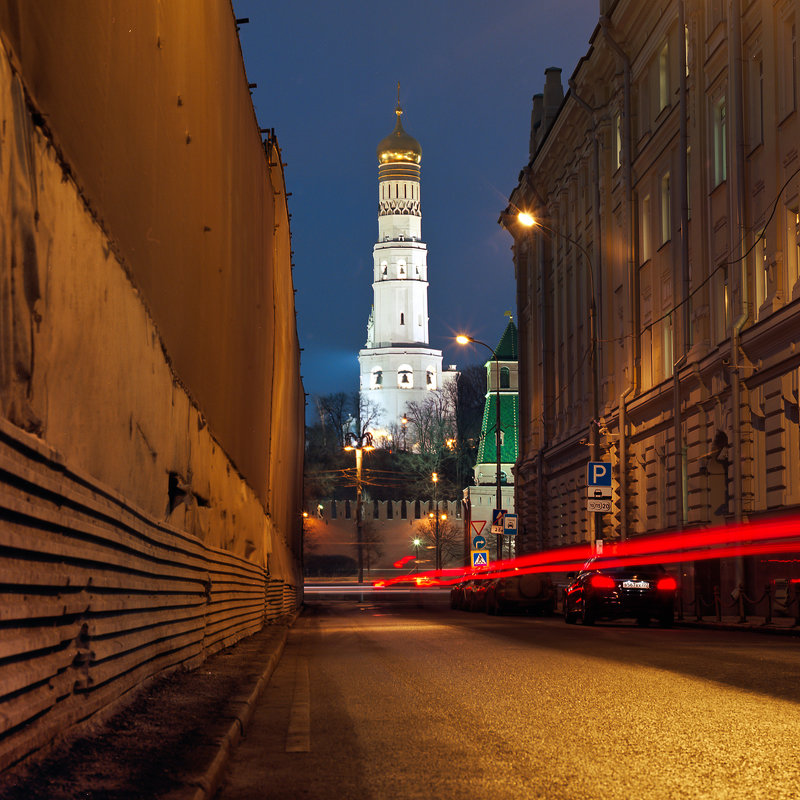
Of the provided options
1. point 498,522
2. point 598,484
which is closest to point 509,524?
point 498,522

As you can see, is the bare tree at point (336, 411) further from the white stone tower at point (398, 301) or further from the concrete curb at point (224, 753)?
the concrete curb at point (224, 753)

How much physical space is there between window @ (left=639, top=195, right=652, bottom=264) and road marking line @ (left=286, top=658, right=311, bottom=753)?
2948 centimetres

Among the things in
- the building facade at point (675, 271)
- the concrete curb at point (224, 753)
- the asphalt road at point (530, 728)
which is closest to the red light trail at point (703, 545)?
the building facade at point (675, 271)

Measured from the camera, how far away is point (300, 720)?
30.6ft

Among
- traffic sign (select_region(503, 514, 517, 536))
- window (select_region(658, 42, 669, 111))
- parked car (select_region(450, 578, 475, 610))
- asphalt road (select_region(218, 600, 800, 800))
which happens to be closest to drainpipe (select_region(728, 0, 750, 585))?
window (select_region(658, 42, 669, 111))

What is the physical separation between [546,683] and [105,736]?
5.78 meters

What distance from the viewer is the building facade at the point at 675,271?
28.9 meters

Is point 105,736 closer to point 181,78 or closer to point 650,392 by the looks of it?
point 181,78

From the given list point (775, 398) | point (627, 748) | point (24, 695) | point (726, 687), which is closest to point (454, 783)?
point (627, 748)

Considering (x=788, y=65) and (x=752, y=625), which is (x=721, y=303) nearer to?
(x=788, y=65)

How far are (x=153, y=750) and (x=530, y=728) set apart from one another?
2949mm

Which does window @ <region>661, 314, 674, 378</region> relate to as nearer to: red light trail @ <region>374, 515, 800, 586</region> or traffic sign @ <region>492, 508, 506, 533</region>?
red light trail @ <region>374, 515, 800, 586</region>

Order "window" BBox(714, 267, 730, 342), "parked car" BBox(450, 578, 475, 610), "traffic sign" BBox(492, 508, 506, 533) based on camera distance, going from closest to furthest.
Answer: "window" BBox(714, 267, 730, 342) → "parked car" BBox(450, 578, 475, 610) → "traffic sign" BBox(492, 508, 506, 533)

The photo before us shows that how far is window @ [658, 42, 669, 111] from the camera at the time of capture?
3856 centimetres
